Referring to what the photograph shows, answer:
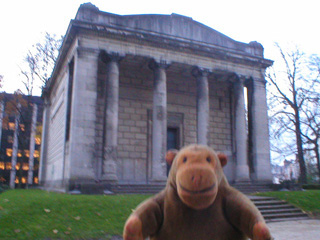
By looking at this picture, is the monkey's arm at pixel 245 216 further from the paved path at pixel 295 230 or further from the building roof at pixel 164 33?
the building roof at pixel 164 33

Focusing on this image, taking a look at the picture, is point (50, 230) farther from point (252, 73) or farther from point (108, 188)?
point (252, 73)

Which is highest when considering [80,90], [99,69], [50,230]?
[99,69]

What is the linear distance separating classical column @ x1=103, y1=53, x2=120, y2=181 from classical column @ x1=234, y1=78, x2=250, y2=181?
856 cm

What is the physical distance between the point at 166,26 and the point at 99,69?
5162mm

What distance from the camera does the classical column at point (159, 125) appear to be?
721 inches

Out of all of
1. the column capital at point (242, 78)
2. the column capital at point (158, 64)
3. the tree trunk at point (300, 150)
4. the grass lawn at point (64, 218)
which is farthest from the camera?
the tree trunk at point (300, 150)

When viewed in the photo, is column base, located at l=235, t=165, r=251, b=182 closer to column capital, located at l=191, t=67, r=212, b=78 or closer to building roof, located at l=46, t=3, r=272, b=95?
column capital, located at l=191, t=67, r=212, b=78

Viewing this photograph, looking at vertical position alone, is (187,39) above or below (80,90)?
above

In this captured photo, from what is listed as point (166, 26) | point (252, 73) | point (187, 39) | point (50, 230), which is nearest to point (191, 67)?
point (187, 39)

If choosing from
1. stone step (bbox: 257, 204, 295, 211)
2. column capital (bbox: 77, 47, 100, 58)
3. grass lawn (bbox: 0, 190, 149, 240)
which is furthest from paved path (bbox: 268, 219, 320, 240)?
column capital (bbox: 77, 47, 100, 58)

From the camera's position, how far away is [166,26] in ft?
67.7

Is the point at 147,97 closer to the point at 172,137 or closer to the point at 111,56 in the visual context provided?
the point at 172,137

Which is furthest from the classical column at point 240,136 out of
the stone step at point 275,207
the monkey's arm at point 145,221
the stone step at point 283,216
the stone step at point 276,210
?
the monkey's arm at point 145,221

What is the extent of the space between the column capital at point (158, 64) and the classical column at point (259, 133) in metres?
7.01
